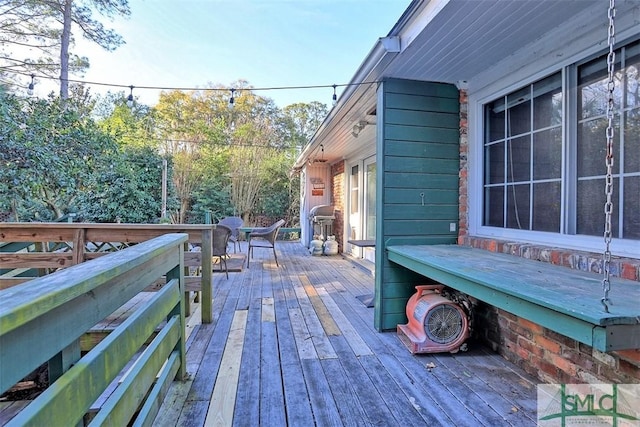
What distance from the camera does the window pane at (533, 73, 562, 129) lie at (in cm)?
211

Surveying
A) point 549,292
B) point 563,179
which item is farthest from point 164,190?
point 549,292

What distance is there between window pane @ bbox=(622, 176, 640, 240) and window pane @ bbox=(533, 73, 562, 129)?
1.89ft

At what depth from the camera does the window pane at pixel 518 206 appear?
2.39 m

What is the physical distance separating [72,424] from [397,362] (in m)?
1.99

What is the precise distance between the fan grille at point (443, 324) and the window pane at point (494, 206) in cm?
83

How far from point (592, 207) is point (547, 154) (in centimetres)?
46

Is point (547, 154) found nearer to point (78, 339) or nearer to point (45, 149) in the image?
point (78, 339)

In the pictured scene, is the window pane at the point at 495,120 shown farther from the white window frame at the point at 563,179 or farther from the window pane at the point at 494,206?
the window pane at the point at 494,206

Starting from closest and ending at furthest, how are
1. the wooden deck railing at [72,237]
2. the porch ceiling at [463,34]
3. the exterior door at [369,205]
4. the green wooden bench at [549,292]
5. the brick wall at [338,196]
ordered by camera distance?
the green wooden bench at [549,292]
the porch ceiling at [463,34]
the wooden deck railing at [72,237]
the exterior door at [369,205]
the brick wall at [338,196]

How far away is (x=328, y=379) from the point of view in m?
2.06

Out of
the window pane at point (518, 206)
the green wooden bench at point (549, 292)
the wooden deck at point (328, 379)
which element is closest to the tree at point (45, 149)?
the wooden deck at point (328, 379)

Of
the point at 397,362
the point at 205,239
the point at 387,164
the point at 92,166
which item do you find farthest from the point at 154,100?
the point at 397,362

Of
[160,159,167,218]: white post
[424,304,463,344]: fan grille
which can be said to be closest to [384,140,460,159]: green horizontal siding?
Answer: [424,304,463,344]: fan grille

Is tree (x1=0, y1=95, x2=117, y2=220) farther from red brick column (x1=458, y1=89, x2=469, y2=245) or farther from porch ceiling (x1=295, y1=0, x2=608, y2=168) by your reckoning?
red brick column (x1=458, y1=89, x2=469, y2=245)
